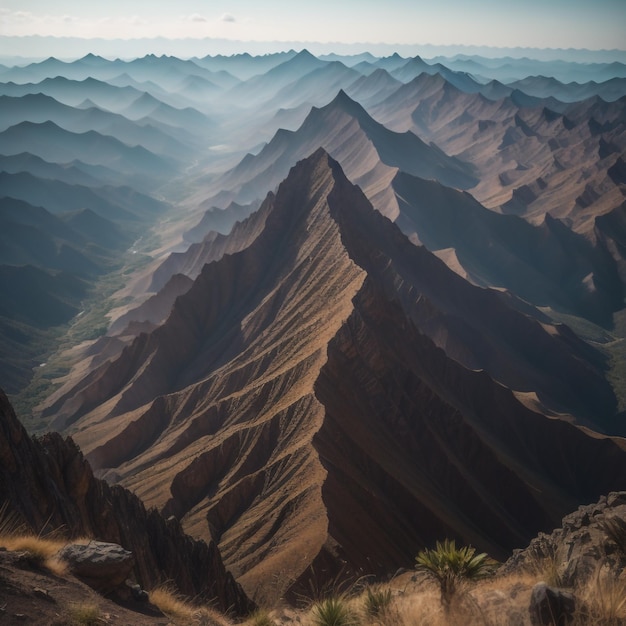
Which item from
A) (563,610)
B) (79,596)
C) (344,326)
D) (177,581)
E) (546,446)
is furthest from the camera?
(546,446)

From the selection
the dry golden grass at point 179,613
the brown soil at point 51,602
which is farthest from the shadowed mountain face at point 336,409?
the brown soil at point 51,602

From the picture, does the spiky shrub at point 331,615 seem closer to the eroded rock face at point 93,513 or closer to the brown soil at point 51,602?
the brown soil at point 51,602

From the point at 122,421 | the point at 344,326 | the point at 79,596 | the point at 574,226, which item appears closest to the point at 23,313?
the point at 122,421

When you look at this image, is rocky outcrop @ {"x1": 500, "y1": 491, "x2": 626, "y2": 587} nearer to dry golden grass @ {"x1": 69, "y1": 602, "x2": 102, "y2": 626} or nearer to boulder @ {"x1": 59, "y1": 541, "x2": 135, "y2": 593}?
dry golden grass @ {"x1": 69, "y1": 602, "x2": 102, "y2": 626}

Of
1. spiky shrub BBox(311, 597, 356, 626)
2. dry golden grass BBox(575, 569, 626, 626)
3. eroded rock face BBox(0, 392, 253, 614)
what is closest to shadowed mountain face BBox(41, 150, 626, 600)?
eroded rock face BBox(0, 392, 253, 614)

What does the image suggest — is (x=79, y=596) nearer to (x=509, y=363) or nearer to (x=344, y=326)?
(x=344, y=326)

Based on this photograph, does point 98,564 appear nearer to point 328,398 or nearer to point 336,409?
point 336,409
